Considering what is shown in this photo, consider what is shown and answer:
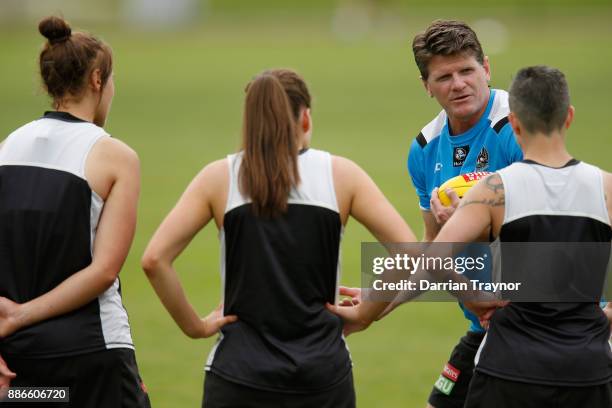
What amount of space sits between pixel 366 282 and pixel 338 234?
57cm

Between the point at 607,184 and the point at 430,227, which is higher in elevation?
the point at 607,184

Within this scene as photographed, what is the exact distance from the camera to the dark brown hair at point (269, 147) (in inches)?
193

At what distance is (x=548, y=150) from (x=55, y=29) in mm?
2481

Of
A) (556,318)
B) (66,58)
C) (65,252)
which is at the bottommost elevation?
(556,318)

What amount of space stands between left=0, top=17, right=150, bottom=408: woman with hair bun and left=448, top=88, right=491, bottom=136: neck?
203 cm

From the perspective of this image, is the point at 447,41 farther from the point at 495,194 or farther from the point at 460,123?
the point at 495,194

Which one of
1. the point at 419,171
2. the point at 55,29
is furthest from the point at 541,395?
the point at 55,29

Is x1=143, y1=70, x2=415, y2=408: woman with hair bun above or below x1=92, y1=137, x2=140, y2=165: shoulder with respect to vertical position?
below

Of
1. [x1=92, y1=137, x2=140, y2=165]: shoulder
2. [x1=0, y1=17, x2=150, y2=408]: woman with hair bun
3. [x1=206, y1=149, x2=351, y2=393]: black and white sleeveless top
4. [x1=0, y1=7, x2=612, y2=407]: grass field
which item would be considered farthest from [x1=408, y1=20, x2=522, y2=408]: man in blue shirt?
[x1=0, y1=7, x2=612, y2=407]: grass field

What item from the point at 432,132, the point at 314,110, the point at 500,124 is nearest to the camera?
the point at 500,124

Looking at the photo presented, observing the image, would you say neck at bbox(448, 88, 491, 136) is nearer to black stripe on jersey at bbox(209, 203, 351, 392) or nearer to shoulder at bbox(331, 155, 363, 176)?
shoulder at bbox(331, 155, 363, 176)

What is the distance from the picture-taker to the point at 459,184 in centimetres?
588

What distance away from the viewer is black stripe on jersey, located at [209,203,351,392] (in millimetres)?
4906

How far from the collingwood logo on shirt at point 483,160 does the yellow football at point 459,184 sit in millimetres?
100
